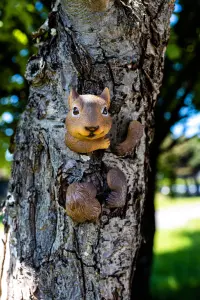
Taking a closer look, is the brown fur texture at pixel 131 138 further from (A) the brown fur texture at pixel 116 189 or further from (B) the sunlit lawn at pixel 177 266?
(B) the sunlit lawn at pixel 177 266

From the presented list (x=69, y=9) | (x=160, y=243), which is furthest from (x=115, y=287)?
(x=160, y=243)

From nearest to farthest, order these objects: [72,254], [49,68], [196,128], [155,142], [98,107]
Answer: [98,107], [72,254], [49,68], [155,142], [196,128]

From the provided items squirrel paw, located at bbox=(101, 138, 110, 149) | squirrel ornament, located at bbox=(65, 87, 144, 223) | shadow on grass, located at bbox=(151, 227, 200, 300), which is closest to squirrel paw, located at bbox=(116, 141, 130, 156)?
squirrel ornament, located at bbox=(65, 87, 144, 223)

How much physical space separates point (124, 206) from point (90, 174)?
0.75ft

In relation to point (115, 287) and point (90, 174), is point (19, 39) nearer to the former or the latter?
point (90, 174)

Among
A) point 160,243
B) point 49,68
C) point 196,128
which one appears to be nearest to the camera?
point 49,68

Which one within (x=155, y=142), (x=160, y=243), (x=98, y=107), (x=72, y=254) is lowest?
(x=72, y=254)

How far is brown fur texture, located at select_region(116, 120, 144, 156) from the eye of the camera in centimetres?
181

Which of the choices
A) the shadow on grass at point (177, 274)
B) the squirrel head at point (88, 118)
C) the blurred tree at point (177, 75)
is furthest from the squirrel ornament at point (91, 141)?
the shadow on grass at point (177, 274)

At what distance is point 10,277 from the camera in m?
1.92

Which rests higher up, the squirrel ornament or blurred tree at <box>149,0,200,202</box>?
blurred tree at <box>149,0,200,202</box>

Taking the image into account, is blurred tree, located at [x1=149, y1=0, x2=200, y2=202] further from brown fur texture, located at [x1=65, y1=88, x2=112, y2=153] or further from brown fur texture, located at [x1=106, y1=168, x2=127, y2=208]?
brown fur texture, located at [x1=65, y1=88, x2=112, y2=153]

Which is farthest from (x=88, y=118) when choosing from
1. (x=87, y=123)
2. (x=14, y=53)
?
(x=14, y=53)

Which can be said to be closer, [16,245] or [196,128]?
[16,245]
